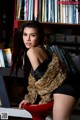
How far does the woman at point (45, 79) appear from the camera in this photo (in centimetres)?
185

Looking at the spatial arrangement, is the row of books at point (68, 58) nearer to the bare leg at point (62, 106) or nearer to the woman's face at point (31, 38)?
the woman's face at point (31, 38)

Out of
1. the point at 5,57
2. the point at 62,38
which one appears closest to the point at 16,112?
the point at 5,57

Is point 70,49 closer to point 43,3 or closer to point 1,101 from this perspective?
point 43,3

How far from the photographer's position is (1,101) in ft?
7.58

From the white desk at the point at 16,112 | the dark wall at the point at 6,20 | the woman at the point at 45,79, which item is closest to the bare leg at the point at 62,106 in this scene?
the woman at the point at 45,79

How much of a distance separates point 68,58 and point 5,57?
481mm

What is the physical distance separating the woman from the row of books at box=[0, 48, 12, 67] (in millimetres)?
231

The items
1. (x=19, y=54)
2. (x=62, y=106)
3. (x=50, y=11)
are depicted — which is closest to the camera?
(x=62, y=106)

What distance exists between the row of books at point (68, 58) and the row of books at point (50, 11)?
0.23 meters

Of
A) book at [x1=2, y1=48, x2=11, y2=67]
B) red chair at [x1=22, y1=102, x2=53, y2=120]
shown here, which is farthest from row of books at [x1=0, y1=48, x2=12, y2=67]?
red chair at [x1=22, y1=102, x2=53, y2=120]

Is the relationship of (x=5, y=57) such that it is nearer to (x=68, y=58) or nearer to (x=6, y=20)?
(x=6, y=20)

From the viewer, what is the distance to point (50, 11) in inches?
87.0

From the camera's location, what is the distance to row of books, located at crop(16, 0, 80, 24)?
86.7 inches

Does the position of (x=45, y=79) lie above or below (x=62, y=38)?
below
